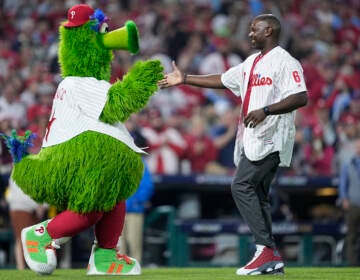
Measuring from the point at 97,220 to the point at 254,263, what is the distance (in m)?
1.16

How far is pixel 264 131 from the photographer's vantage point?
7148 millimetres

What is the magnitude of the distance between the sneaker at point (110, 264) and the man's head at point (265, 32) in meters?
1.85

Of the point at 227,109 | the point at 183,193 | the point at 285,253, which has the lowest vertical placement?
the point at 285,253

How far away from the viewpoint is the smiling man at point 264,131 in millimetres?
7086

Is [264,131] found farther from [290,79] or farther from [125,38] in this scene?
[125,38]

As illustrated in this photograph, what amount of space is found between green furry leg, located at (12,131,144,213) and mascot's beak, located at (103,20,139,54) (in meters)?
0.67

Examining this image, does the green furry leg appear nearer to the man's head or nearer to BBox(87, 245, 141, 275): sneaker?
BBox(87, 245, 141, 275): sneaker

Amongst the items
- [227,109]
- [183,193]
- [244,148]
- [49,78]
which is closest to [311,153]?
[227,109]

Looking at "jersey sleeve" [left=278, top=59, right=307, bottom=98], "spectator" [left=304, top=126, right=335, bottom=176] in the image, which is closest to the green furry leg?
"jersey sleeve" [left=278, top=59, right=307, bottom=98]

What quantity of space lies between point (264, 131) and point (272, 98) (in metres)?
0.25

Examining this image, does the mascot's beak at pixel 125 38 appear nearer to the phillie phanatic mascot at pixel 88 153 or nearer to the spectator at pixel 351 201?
the phillie phanatic mascot at pixel 88 153

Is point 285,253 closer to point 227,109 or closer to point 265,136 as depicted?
point 227,109

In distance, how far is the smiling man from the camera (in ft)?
23.2

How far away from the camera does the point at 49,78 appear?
48.4ft
